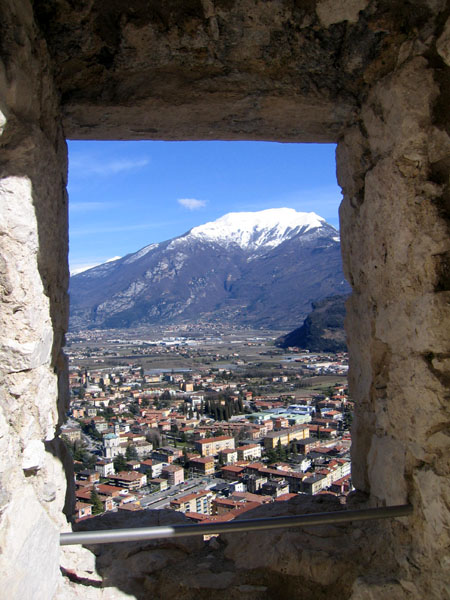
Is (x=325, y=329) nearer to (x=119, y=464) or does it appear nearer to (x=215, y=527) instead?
(x=119, y=464)

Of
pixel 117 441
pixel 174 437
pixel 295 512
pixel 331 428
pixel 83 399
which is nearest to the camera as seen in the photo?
pixel 295 512

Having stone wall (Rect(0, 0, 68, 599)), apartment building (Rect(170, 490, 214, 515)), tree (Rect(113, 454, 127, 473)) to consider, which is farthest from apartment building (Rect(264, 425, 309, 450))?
stone wall (Rect(0, 0, 68, 599))

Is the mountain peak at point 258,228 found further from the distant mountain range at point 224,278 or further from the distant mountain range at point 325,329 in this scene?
the distant mountain range at point 325,329

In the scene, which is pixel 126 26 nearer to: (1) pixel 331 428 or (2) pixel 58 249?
(2) pixel 58 249

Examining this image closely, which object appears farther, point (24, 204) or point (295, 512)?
point (295, 512)

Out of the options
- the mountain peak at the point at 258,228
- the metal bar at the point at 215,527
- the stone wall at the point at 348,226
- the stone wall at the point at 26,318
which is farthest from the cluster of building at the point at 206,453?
the mountain peak at the point at 258,228

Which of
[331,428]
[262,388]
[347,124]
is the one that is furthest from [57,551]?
[262,388]
